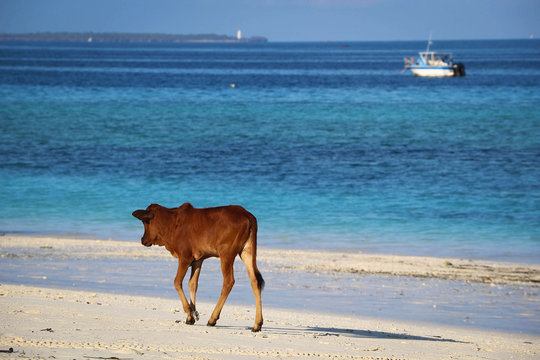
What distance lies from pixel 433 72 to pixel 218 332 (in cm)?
11355

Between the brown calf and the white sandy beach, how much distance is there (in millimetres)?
551

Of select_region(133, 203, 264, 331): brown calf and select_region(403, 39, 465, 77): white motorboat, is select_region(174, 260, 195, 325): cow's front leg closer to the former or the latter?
select_region(133, 203, 264, 331): brown calf

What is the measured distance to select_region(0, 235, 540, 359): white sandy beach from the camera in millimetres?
7965

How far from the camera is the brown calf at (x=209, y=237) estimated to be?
29.4ft

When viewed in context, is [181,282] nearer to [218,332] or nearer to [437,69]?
[218,332]

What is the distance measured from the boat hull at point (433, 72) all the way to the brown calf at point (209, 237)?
110m

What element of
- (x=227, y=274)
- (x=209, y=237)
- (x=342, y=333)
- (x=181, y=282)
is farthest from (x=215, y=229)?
(x=342, y=333)

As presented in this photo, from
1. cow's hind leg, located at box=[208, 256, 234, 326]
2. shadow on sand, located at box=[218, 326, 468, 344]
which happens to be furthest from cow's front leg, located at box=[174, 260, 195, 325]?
shadow on sand, located at box=[218, 326, 468, 344]

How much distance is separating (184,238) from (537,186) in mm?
20945

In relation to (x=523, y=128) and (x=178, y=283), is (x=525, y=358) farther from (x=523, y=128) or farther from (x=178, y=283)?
(x=523, y=128)

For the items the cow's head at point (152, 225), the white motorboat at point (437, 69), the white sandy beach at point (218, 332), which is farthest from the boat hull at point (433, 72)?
the cow's head at point (152, 225)

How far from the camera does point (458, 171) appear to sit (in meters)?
30.9

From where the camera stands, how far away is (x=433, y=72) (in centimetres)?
11875

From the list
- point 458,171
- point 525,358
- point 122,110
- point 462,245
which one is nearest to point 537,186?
point 458,171
